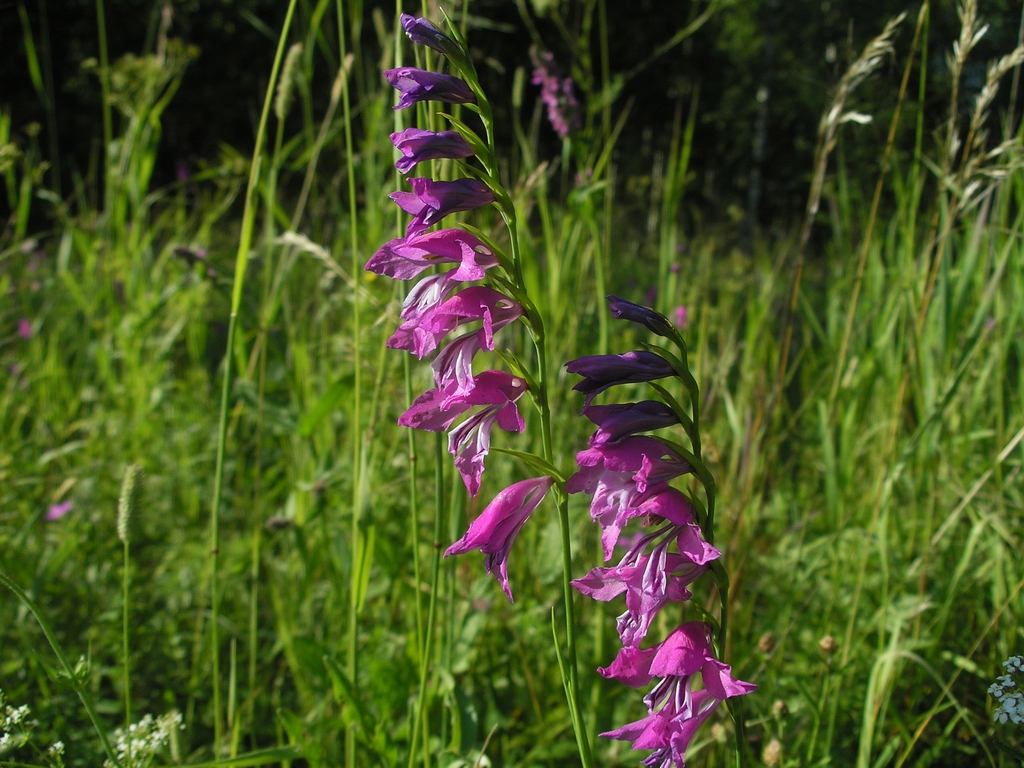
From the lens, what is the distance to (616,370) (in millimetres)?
653

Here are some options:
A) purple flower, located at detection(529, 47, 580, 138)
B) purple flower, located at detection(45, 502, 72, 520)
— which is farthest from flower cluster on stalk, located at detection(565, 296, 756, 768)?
purple flower, located at detection(45, 502, 72, 520)

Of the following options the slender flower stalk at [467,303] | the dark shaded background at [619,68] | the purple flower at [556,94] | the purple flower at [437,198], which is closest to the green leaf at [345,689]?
the slender flower stalk at [467,303]

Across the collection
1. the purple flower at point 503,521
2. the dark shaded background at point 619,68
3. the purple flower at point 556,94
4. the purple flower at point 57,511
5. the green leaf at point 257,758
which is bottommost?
the green leaf at point 257,758

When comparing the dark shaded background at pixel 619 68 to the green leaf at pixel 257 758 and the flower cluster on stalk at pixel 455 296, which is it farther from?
the green leaf at pixel 257 758

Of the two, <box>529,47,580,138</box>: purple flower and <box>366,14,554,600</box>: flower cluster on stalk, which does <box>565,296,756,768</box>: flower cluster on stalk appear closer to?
<box>366,14,554,600</box>: flower cluster on stalk

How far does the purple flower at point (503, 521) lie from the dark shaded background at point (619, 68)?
108cm

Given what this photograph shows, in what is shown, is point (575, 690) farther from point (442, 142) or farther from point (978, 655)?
point (978, 655)

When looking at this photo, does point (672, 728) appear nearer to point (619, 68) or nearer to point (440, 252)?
point (440, 252)

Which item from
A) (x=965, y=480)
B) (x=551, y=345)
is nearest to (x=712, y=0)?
(x=551, y=345)

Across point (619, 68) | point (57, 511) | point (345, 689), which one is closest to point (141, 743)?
point (345, 689)

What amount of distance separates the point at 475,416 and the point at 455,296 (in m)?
0.13

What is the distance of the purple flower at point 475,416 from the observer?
2.24 ft

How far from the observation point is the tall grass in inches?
48.9

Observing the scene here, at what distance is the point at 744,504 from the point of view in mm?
1362
